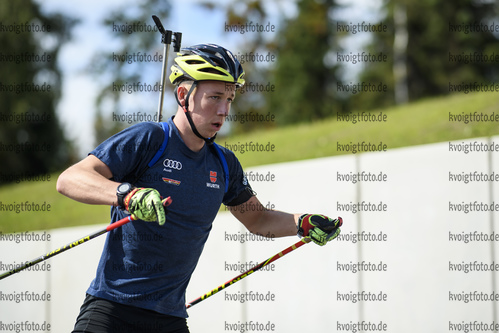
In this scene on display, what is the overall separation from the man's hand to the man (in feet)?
0.05

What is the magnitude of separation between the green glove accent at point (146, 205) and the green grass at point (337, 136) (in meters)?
8.25

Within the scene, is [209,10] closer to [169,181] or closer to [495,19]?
[495,19]

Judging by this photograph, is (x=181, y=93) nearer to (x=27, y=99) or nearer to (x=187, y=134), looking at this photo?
(x=187, y=134)

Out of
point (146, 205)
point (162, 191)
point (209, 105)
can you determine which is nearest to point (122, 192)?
point (146, 205)

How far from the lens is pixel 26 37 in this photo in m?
35.5

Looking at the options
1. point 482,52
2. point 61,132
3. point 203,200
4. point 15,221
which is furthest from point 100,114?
point 203,200

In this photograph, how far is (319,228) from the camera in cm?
434

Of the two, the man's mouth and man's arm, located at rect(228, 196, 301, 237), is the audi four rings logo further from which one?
man's arm, located at rect(228, 196, 301, 237)

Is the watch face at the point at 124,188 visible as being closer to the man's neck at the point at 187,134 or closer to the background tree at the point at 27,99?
the man's neck at the point at 187,134

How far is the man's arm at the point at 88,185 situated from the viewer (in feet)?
11.1

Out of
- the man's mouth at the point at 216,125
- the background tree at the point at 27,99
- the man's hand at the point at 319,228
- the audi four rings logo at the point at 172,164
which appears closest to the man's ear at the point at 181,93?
the man's mouth at the point at 216,125

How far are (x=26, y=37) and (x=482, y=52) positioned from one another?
26.2m

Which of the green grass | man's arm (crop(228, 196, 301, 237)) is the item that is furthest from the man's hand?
the green grass

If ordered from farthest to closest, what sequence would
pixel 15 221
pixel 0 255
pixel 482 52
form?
pixel 482 52 → pixel 15 221 → pixel 0 255
